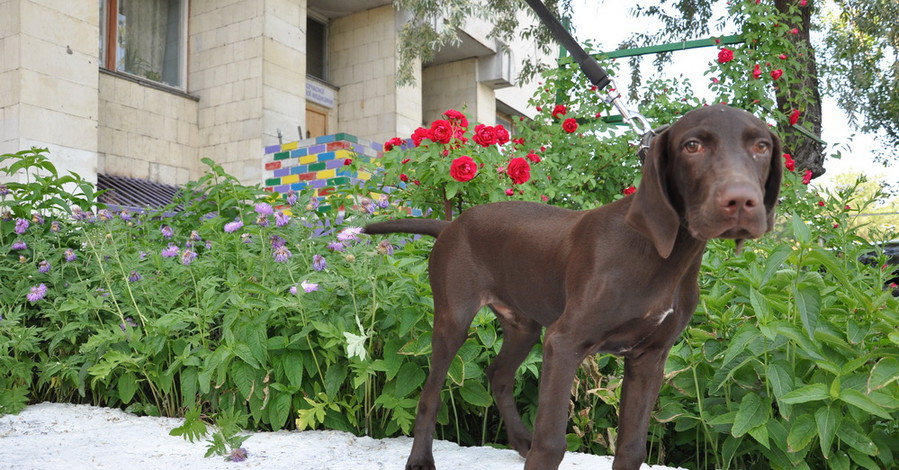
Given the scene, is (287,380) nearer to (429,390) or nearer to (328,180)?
(429,390)

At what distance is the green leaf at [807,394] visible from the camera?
2271 millimetres

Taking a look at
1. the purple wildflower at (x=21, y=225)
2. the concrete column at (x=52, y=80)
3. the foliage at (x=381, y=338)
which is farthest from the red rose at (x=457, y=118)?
the concrete column at (x=52, y=80)

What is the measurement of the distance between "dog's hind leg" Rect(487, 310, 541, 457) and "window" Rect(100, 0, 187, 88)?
397 inches

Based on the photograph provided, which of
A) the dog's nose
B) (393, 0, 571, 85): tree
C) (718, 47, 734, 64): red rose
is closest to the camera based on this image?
the dog's nose

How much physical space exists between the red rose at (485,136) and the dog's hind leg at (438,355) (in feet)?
7.09

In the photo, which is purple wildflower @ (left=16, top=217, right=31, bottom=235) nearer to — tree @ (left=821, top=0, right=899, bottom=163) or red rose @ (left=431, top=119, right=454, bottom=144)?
red rose @ (left=431, top=119, right=454, bottom=144)

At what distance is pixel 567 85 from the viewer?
707 centimetres

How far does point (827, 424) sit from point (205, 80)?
1141cm

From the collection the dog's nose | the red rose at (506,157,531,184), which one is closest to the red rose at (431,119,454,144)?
the red rose at (506,157,531,184)

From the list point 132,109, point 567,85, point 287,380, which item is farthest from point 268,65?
point 287,380

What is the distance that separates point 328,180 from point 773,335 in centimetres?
834

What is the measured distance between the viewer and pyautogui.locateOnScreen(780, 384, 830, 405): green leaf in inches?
89.4

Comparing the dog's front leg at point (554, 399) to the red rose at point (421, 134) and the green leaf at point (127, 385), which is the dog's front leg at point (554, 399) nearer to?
the green leaf at point (127, 385)

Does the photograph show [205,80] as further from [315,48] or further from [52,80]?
[52,80]
